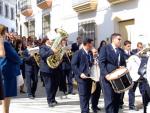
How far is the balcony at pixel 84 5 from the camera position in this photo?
19.1 m

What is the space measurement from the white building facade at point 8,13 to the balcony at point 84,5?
109 ft

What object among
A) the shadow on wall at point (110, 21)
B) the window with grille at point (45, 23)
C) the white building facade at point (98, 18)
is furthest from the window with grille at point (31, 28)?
the shadow on wall at point (110, 21)

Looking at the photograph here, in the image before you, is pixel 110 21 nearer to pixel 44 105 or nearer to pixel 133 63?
pixel 44 105

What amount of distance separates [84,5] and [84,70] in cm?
955

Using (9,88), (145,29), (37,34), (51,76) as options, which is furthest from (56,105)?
(37,34)

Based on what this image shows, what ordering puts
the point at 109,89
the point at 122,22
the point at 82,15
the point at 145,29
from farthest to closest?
the point at 82,15
the point at 122,22
the point at 145,29
the point at 109,89

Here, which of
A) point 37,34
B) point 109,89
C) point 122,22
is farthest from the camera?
point 37,34

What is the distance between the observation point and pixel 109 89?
894cm

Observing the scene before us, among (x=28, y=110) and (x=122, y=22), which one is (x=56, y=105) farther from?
(x=122, y=22)

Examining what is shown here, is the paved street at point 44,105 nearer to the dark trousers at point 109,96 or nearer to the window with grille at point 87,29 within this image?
the dark trousers at point 109,96

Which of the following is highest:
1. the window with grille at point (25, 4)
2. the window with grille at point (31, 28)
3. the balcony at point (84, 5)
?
the window with grille at point (25, 4)

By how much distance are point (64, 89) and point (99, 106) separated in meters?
2.49

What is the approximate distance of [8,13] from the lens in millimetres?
56531

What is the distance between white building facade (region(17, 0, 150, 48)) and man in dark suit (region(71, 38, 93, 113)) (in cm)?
546
